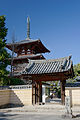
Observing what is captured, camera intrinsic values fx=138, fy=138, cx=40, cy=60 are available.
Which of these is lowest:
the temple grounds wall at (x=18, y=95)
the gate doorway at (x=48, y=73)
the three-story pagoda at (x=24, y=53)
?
the temple grounds wall at (x=18, y=95)

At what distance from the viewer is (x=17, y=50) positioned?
1157 inches

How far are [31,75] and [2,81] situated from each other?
3.65 meters

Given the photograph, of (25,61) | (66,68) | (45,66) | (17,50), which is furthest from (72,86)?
(17,50)

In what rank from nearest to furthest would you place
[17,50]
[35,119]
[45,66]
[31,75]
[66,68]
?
[35,119], [66,68], [31,75], [45,66], [17,50]

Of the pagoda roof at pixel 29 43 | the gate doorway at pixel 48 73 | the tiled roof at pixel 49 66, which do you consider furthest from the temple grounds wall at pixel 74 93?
the pagoda roof at pixel 29 43

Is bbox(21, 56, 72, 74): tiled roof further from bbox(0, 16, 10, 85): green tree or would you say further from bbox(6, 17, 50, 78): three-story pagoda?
bbox(6, 17, 50, 78): three-story pagoda

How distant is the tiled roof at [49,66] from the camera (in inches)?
551

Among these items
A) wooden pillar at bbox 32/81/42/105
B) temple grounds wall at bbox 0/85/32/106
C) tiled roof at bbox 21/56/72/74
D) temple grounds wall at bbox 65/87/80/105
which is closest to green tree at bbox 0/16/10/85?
temple grounds wall at bbox 0/85/32/106

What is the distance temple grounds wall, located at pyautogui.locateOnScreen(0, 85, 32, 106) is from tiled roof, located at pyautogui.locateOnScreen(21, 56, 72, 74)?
82.2 inches

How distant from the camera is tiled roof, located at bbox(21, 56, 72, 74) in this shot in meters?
14.0

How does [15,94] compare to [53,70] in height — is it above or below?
below

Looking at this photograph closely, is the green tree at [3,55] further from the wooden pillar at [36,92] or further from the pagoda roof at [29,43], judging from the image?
the pagoda roof at [29,43]

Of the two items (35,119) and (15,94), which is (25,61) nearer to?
(15,94)

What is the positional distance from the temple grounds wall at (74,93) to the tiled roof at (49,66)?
2.48 meters
